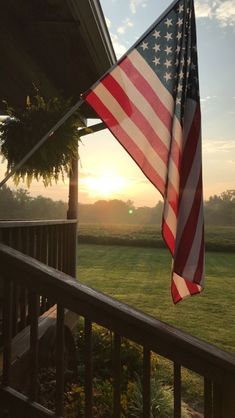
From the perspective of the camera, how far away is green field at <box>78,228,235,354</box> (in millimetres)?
8840

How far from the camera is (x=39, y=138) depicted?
522cm

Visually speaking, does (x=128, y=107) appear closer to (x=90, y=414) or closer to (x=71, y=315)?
(x=90, y=414)

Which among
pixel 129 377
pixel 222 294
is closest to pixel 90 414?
pixel 129 377

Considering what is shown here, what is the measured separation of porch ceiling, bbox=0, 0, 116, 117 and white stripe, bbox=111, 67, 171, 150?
97 cm

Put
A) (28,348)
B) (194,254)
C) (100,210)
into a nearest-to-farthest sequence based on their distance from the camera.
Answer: (194,254), (28,348), (100,210)

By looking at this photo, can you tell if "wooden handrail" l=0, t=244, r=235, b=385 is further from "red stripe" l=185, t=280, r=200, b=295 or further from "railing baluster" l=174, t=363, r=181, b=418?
"red stripe" l=185, t=280, r=200, b=295

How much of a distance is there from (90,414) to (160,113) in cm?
197

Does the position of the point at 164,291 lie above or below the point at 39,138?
below

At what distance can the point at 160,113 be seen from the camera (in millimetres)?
3049

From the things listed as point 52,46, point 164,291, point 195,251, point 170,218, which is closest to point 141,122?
point 170,218

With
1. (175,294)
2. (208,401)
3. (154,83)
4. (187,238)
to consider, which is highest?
(154,83)

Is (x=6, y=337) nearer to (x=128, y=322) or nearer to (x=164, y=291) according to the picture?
(x=128, y=322)

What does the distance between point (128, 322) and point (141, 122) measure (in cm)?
147

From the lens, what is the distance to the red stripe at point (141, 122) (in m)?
2.95
